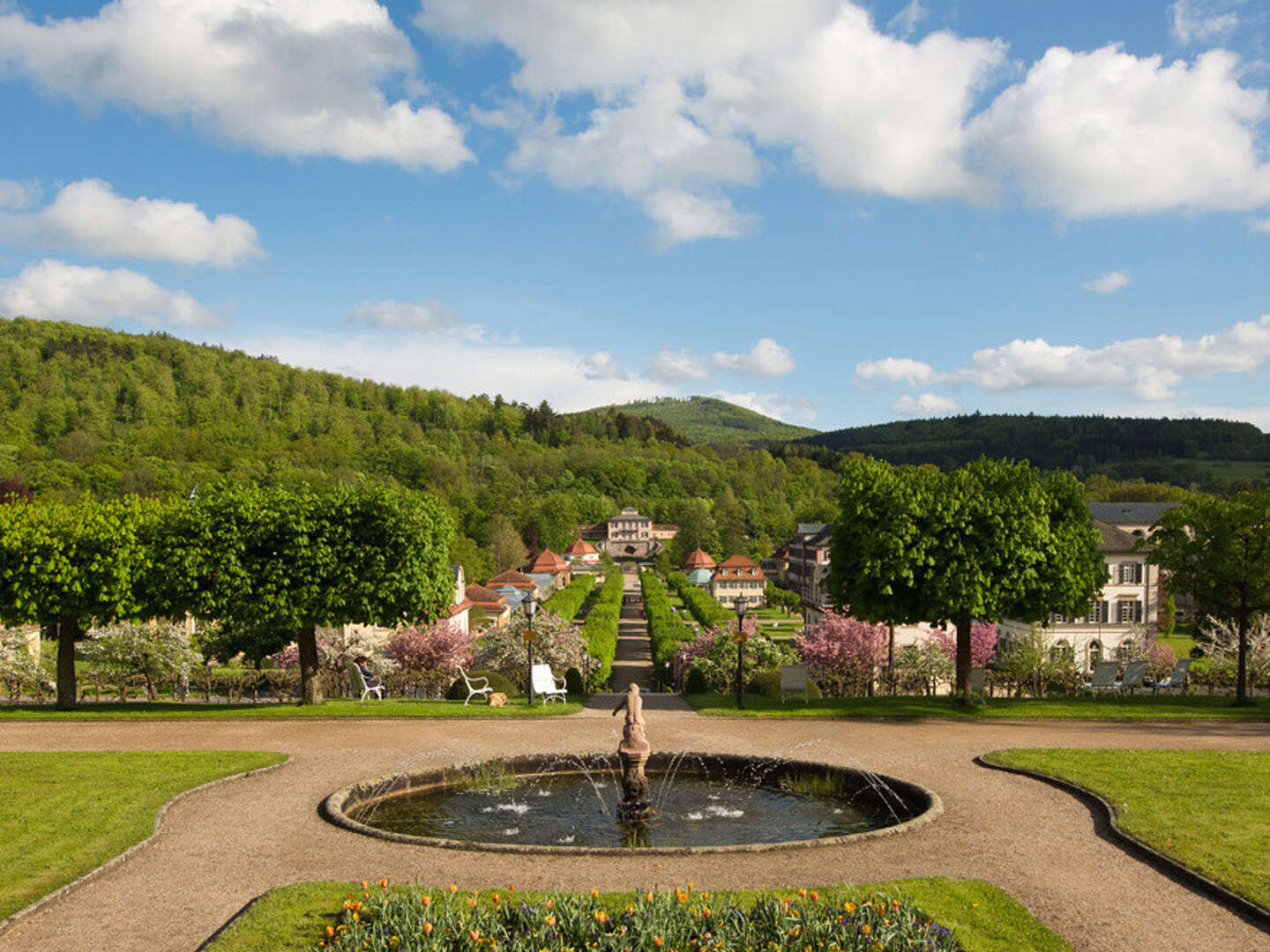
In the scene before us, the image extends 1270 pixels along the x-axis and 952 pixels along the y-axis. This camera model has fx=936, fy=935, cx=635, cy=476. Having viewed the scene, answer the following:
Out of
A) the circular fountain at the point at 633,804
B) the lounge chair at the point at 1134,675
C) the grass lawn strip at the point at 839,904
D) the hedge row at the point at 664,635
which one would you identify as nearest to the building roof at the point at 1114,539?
the hedge row at the point at 664,635

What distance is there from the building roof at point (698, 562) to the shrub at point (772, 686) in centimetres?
→ 10626

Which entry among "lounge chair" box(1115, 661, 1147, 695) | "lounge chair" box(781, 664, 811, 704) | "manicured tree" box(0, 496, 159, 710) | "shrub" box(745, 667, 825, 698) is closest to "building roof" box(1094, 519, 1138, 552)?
"lounge chair" box(1115, 661, 1147, 695)

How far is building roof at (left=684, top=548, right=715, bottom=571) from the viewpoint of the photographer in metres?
137

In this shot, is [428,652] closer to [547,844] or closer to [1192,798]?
[547,844]

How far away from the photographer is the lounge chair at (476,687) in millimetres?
25906

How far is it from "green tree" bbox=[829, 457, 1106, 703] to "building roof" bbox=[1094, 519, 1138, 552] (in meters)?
35.9

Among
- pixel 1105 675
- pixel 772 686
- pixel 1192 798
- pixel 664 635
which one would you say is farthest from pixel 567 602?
pixel 1192 798

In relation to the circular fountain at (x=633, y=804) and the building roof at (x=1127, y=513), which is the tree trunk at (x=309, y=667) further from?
the building roof at (x=1127, y=513)

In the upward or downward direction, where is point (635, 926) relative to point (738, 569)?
upward

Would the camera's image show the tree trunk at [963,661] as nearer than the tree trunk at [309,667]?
No

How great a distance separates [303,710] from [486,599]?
50.6 meters

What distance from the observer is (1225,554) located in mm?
26266

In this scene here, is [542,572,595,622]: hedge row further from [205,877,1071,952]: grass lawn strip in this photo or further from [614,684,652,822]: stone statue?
[205,877,1071,952]: grass lawn strip

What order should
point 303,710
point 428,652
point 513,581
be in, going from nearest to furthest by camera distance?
point 303,710
point 428,652
point 513,581
